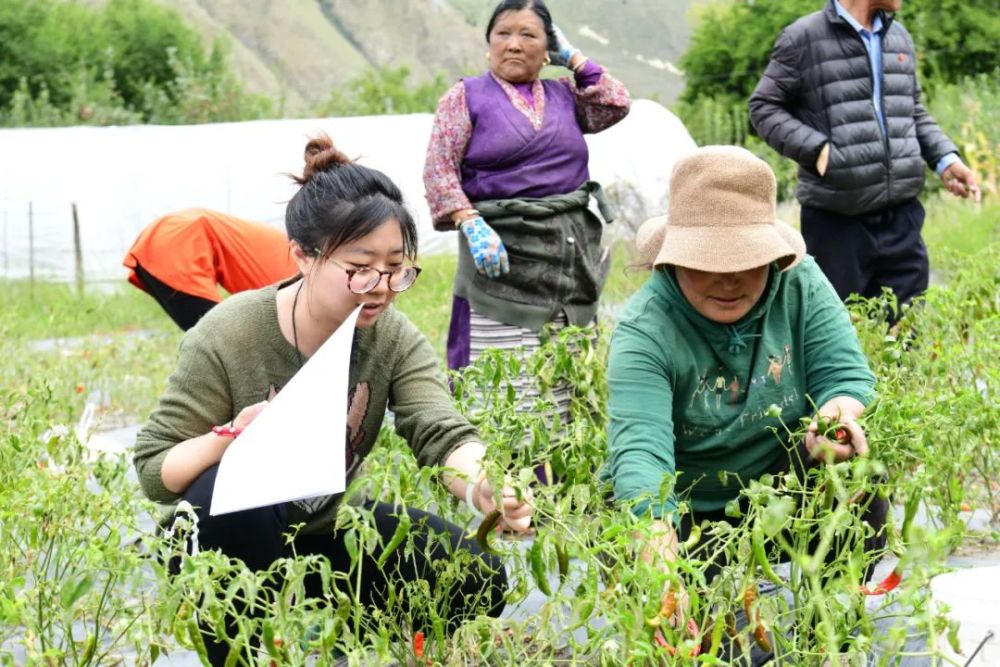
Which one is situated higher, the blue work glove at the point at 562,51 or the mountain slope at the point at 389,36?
the blue work glove at the point at 562,51

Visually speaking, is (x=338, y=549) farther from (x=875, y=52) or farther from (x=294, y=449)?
(x=875, y=52)

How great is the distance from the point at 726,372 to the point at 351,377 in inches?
25.7

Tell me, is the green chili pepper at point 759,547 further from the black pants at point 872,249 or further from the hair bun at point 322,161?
the black pants at point 872,249

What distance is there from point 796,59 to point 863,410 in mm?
2103

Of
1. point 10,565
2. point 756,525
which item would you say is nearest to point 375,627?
point 10,565

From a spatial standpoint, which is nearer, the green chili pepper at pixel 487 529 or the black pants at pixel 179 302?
the green chili pepper at pixel 487 529

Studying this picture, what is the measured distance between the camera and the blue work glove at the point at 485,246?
143 inches

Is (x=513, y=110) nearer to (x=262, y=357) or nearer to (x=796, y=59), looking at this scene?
(x=796, y=59)

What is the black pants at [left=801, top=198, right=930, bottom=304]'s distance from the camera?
4.16 m

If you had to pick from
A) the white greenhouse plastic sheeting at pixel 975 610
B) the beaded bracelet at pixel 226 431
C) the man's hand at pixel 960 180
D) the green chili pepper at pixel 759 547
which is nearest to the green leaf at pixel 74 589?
the beaded bracelet at pixel 226 431

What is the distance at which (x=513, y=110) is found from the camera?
12.3ft

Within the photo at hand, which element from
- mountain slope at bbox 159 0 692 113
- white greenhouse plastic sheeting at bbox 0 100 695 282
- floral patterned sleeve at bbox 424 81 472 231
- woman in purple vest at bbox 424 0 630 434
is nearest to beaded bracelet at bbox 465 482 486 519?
woman in purple vest at bbox 424 0 630 434

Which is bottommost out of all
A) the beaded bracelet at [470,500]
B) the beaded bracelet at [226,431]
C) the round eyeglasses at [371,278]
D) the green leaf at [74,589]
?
the beaded bracelet at [470,500]

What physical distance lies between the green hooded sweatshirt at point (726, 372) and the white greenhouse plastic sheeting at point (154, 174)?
7.78 m
